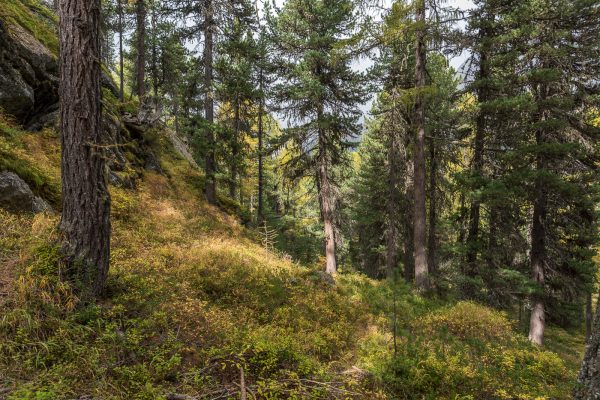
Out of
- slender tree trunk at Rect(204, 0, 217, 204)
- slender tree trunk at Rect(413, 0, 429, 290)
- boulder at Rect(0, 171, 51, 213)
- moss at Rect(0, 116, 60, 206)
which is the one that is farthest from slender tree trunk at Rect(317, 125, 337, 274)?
boulder at Rect(0, 171, 51, 213)

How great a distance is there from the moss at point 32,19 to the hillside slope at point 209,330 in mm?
3662

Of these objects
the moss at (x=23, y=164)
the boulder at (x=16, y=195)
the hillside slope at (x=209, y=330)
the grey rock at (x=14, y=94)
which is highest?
the grey rock at (x=14, y=94)

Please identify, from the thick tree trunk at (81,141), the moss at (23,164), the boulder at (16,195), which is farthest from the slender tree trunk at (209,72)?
the thick tree trunk at (81,141)

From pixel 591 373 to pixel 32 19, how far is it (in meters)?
18.0

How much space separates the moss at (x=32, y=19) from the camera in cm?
982

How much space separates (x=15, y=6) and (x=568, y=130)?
817 inches

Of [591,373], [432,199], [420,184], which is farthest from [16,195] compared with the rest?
[432,199]

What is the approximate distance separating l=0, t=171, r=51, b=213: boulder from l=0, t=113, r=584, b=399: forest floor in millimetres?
335

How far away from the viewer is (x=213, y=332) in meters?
5.58

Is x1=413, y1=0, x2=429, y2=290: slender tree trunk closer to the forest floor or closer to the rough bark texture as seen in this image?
the forest floor

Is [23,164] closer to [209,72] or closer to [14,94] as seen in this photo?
[14,94]

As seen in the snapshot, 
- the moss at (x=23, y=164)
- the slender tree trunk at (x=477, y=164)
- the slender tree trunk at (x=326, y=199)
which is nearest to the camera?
the moss at (x=23, y=164)

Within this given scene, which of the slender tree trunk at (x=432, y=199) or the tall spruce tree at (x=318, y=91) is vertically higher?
the tall spruce tree at (x=318, y=91)

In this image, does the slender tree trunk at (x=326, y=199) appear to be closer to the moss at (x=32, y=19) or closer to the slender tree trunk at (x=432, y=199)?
the slender tree trunk at (x=432, y=199)
